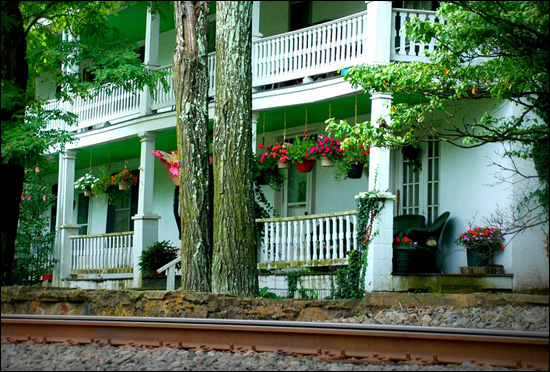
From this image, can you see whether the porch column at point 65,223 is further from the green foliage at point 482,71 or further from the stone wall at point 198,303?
the green foliage at point 482,71

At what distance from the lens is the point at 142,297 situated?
34.9ft

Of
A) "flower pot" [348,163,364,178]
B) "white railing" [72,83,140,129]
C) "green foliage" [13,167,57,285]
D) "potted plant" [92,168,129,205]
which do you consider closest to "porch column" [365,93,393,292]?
"flower pot" [348,163,364,178]

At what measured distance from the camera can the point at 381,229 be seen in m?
13.2

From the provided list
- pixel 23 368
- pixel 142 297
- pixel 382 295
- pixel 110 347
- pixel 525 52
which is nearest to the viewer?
pixel 23 368

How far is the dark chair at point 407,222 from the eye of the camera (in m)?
15.1

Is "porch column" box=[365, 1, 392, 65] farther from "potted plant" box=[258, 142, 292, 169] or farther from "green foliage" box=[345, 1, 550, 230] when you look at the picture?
"potted plant" box=[258, 142, 292, 169]

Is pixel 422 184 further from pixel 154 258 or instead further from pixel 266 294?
pixel 154 258

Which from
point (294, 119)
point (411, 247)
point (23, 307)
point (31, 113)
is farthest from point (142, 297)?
point (294, 119)

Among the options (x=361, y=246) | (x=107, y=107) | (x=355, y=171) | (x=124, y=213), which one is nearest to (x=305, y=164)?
(x=355, y=171)

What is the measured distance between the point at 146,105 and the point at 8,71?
17.4ft

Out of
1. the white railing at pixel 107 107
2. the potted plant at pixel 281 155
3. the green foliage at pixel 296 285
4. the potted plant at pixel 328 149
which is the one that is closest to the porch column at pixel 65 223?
the white railing at pixel 107 107

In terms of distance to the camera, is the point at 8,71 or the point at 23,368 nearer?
the point at 23,368

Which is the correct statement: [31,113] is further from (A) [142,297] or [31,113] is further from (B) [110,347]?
(B) [110,347]

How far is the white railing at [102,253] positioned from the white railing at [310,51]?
17.0ft
